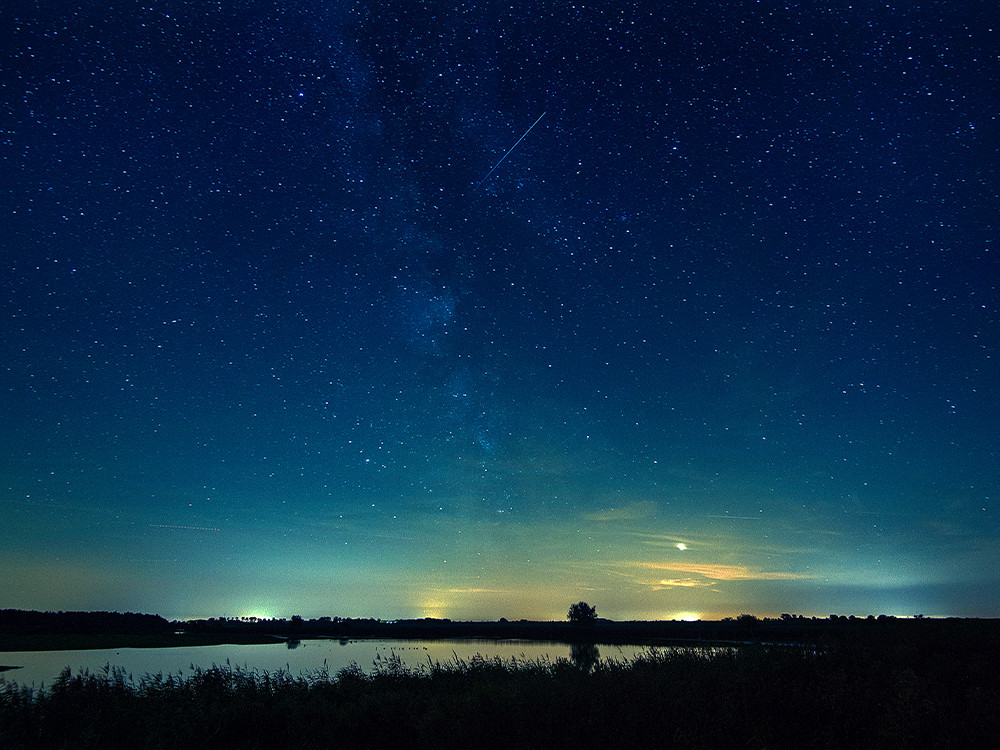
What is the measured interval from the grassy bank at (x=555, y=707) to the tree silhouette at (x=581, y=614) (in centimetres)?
11063

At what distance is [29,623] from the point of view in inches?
4077

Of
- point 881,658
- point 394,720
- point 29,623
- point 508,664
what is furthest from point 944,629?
point 29,623

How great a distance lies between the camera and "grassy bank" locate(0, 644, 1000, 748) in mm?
10320

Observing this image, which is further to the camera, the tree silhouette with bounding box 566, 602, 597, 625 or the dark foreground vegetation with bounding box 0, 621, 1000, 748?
the tree silhouette with bounding box 566, 602, 597, 625

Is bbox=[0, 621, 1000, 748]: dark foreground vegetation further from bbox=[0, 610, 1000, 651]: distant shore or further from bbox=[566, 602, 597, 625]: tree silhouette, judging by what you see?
bbox=[566, 602, 597, 625]: tree silhouette

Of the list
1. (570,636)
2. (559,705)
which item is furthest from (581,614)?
(559,705)

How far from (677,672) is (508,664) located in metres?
5.23

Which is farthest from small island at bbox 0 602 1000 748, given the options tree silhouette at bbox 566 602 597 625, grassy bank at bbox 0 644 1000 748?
tree silhouette at bbox 566 602 597 625

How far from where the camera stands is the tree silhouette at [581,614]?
11775 cm

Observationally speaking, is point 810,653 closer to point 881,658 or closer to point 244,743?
point 881,658

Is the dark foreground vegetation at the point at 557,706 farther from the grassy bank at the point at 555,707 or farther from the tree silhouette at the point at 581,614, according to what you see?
the tree silhouette at the point at 581,614

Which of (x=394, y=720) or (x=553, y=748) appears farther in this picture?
(x=394, y=720)

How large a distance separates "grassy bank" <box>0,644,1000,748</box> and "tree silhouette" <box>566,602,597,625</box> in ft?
363

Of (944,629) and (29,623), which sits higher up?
(944,629)
